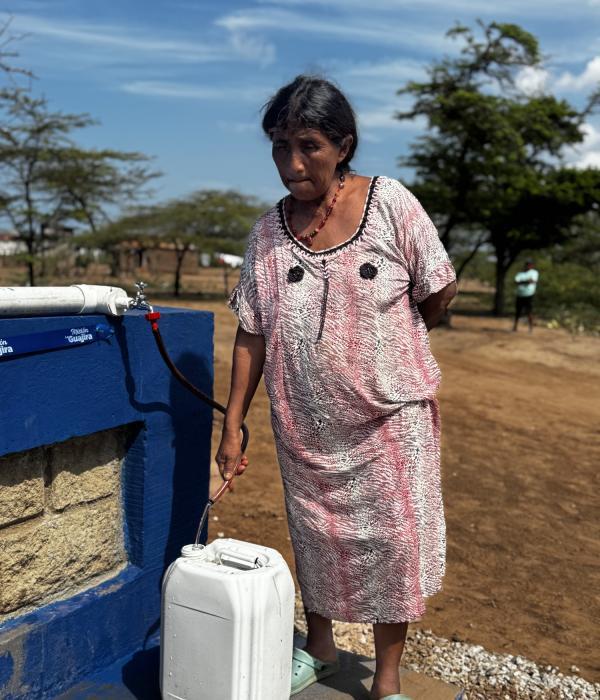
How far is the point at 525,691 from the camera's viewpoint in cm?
302

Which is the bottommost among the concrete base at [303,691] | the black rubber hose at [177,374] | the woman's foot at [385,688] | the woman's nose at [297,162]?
the concrete base at [303,691]

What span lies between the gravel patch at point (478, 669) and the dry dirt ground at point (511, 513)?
0.39ft

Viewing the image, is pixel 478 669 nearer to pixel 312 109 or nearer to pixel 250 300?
pixel 250 300

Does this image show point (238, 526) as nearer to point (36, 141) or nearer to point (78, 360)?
point (78, 360)

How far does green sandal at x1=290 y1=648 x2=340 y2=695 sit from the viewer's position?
2402mm

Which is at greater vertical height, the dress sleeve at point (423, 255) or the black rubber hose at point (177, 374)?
the dress sleeve at point (423, 255)

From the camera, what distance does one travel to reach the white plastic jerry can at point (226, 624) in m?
1.95

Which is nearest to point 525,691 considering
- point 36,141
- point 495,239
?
point 495,239

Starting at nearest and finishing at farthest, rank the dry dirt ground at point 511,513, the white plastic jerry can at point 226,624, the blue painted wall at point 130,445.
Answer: the white plastic jerry can at point 226,624
the blue painted wall at point 130,445
the dry dirt ground at point 511,513

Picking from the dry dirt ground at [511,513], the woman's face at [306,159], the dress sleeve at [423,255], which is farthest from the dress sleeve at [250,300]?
the dry dirt ground at [511,513]

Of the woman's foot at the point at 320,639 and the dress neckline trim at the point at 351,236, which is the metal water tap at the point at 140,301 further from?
the woman's foot at the point at 320,639

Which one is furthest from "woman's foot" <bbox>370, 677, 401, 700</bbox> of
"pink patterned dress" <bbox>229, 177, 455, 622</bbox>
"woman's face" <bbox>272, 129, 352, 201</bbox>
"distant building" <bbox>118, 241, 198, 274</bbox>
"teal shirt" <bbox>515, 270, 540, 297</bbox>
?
"distant building" <bbox>118, 241, 198, 274</bbox>

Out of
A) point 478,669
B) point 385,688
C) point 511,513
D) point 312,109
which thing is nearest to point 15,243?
point 511,513

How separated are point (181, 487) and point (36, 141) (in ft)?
65.1
